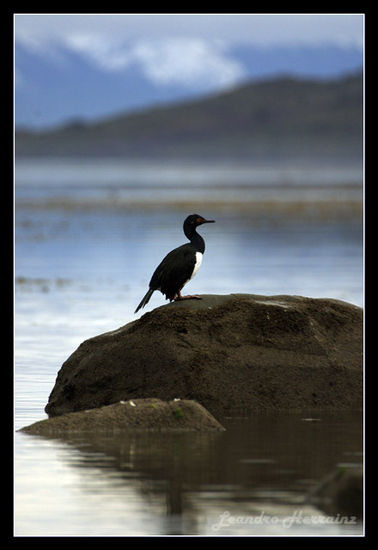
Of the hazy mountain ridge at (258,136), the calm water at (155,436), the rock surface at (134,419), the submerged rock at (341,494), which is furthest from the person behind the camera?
the hazy mountain ridge at (258,136)

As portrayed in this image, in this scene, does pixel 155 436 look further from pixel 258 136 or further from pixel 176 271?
pixel 258 136

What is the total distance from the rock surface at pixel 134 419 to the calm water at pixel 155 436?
0.71 ft

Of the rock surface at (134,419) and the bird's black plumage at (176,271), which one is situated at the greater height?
the bird's black plumage at (176,271)

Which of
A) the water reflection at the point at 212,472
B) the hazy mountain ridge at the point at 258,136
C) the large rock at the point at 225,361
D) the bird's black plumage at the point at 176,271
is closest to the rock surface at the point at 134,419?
the water reflection at the point at 212,472

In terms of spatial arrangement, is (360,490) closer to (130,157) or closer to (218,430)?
(218,430)

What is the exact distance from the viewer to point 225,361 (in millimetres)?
12836

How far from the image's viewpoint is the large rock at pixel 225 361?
41.8 feet

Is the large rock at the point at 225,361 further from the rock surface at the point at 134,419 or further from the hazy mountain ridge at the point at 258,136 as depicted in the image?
the hazy mountain ridge at the point at 258,136

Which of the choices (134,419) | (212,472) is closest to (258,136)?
(134,419)

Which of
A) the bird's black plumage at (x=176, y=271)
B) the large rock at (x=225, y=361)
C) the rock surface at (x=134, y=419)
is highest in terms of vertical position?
the bird's black plumage at (x=176, y=271)

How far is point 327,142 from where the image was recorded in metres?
178

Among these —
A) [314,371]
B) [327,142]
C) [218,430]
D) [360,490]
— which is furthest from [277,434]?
[327,142]

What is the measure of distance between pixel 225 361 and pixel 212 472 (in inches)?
113

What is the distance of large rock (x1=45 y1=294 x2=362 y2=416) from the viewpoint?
12.7 metres
